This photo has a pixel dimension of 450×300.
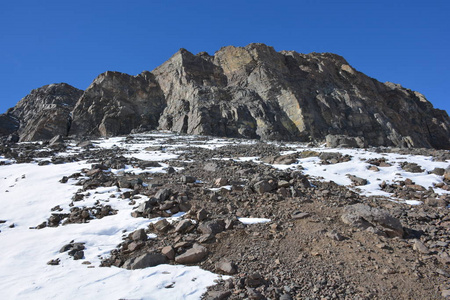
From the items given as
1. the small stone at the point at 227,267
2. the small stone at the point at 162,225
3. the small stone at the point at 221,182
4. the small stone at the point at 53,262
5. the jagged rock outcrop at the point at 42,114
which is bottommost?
the small stone at the point at 53,262

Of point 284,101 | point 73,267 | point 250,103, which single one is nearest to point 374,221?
point 73,267

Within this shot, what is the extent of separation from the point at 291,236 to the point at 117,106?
192 feet

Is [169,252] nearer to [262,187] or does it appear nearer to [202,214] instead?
[202,214]

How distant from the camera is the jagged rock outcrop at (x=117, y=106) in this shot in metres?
53.8

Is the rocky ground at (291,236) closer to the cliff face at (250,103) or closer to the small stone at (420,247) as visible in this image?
the small stone at (420,247)

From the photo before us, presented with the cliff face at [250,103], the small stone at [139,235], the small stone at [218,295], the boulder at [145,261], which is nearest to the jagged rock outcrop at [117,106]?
the cliff face at [250,103]

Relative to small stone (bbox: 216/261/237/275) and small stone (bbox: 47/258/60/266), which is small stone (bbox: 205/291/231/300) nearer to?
small stone (bbox: 216/261/237/275)

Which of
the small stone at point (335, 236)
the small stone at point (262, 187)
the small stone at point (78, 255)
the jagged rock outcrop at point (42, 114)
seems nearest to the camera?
the small stone at point (78, 255)

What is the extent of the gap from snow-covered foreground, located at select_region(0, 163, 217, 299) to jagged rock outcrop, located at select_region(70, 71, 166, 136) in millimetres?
47427

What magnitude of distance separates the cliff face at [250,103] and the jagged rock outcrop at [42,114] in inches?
15.7

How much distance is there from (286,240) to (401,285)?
2.36 m

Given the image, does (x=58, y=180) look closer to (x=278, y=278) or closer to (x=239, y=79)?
(x=278, y=278)

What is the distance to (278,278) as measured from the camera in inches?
193

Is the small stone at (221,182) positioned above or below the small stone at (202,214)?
above
